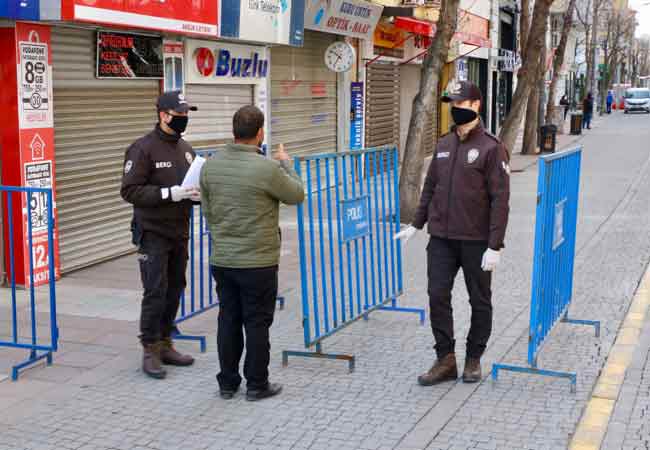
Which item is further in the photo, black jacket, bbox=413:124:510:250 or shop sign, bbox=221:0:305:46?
shop sign, bbox=221:0:305:46

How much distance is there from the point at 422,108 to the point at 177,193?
7685mm

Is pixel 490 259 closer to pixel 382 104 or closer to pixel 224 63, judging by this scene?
pixel 224 63

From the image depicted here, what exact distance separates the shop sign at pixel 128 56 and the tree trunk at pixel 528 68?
1015cm

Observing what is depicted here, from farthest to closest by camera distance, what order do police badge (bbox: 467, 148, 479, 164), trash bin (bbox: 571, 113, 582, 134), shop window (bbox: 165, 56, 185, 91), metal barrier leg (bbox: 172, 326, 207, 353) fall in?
trash bin (bbox: 571, 113, 582, 134), shop window (bbox: 165, 56, 185, 91), metal barrier leg (bbox: 172, 326, 207, 353), police badge (bbox: 467, 148, 479, 164)

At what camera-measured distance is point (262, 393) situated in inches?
230

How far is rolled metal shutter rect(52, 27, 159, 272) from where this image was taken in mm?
9734

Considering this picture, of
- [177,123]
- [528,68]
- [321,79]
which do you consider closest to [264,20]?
[321,79]

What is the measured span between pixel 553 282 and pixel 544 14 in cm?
1369

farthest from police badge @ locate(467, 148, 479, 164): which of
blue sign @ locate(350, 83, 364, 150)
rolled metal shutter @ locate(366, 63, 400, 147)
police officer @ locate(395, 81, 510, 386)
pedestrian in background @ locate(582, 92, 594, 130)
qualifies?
pedestrian in background @ locate(582, 92, 594, 130)

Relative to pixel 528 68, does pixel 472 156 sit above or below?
below

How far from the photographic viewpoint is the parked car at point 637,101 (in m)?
66.6

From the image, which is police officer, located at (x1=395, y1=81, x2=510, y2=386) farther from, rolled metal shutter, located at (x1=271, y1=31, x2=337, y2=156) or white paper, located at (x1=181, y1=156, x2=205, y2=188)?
rolled metal shutter, located at (x1=271, y1=31, x2=337, y2=156)

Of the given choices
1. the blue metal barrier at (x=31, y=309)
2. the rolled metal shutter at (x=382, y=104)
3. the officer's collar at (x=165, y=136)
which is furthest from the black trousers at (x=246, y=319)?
the rolled metal shutter at (x=382, y=104)

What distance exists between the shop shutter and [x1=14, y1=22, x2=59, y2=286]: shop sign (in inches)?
133
